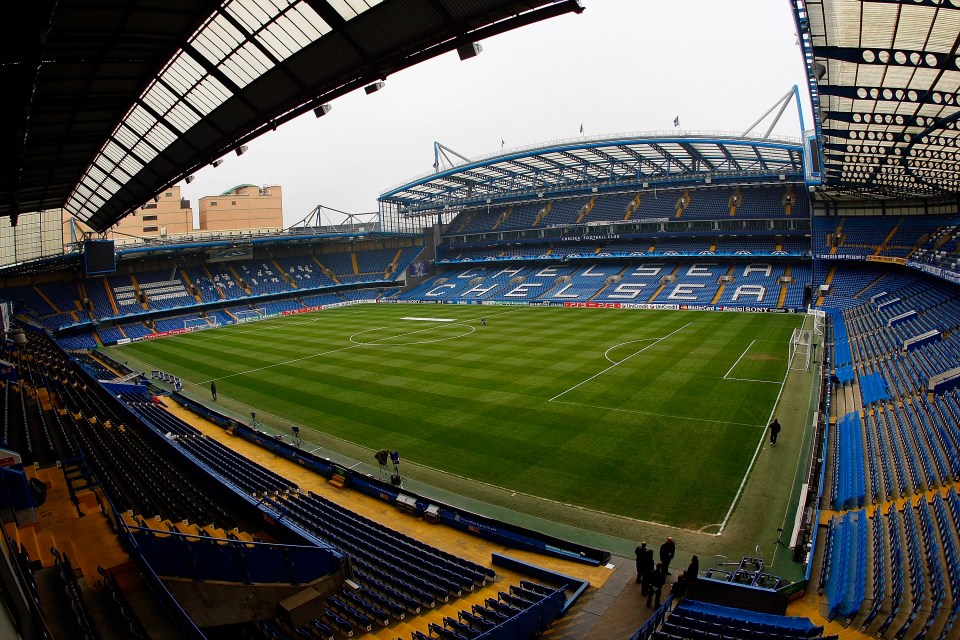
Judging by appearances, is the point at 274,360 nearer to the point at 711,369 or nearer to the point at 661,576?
the point at 711,369

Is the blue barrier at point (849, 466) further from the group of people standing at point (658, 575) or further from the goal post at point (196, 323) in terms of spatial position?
the goal post at point (196, 323)

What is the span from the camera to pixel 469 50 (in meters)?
9.09

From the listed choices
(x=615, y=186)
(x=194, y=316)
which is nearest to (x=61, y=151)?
(x=194, y=316)

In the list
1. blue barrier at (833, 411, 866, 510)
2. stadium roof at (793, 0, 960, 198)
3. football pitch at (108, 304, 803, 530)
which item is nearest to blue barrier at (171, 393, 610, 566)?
football pitch at (108, 304, 803, 530)

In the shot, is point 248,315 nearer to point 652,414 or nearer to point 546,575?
point 652,414

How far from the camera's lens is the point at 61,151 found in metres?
15.8

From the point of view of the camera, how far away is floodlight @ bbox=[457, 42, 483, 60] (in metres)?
9.02

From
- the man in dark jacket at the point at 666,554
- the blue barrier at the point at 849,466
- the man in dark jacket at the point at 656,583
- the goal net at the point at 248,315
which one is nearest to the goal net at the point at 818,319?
the blue barrier at the point at 849,466

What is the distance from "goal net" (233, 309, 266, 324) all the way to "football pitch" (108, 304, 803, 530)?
11.1m

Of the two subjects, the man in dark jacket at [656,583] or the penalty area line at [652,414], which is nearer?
the man in dark jacket at [656,583]

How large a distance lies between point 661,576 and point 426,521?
6668mm

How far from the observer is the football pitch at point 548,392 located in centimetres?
1778

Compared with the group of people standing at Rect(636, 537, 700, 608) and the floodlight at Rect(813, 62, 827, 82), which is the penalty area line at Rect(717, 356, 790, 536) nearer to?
the group of people standing at Rect(636, 537, 700, 608)

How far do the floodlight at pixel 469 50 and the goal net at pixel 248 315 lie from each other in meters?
56.5
